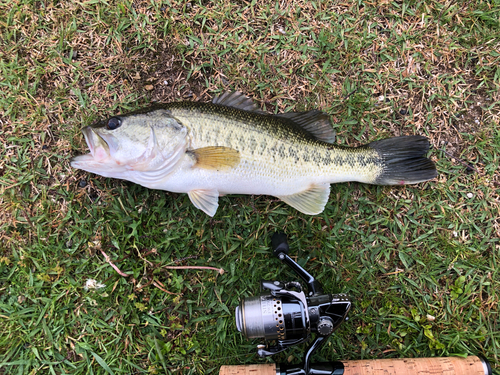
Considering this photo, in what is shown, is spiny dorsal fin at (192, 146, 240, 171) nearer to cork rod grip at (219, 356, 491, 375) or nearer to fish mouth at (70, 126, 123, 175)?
fish mouth at (70, 126, 123, 175)

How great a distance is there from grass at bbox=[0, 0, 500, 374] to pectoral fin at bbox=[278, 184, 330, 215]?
0.69 ft

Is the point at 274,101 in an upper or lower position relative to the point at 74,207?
upper

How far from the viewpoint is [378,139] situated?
2984mm

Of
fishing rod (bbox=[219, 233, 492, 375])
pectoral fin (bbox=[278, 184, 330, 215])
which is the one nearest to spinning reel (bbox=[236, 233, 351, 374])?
fishing rod (bbox=[219, 233, 492, 375])

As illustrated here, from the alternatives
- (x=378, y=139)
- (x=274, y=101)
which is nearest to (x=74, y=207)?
(x=274, y=101)

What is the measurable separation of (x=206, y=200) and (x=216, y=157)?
1.25 feet

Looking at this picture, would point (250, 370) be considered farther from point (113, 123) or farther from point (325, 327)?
point (113, 123)

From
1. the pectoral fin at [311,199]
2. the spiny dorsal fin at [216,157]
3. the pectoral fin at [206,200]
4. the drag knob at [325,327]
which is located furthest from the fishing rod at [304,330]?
the spiny dorsal fin at [216,157]

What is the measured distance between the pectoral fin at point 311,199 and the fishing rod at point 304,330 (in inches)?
24.0

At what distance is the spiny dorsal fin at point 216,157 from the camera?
2.44 metres

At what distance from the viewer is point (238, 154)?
8.14 ft

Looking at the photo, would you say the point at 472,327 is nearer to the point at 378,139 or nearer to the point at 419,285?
the point at 419,285

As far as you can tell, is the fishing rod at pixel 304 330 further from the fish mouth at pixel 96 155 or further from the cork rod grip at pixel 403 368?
the fish mouth at pixel 96 155

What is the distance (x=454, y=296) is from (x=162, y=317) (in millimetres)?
2682
